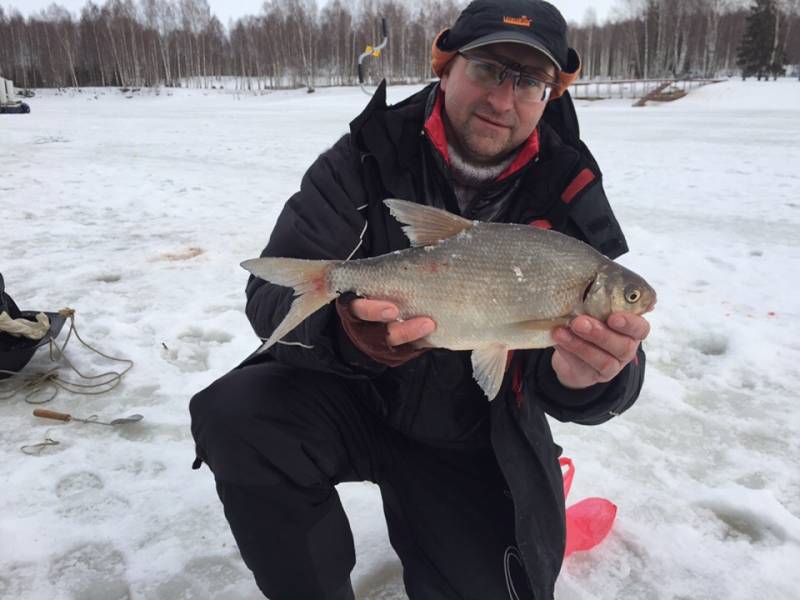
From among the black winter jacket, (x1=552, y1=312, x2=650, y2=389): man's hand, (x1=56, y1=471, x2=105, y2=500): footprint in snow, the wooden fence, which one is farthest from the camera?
the wooden fence

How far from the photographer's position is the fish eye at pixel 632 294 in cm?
160

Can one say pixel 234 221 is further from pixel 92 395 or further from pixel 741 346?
pixel 741 346

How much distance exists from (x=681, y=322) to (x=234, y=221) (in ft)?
15.8

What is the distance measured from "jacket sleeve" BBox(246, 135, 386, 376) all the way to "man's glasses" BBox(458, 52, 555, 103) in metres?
0.52

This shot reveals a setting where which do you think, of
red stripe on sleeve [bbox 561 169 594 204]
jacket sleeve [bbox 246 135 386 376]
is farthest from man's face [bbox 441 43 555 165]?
jacket sleeve [bbox 246 135 386 376]

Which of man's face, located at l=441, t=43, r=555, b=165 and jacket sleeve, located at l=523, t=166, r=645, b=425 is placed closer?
jacket sleeve, located at l=523, t=166, r=645, b=425

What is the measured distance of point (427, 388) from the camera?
6.68 feet

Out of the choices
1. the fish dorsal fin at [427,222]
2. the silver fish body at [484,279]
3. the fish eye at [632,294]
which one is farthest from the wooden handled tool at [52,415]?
the fish eye at [632,294]

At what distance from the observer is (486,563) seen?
1895 mm

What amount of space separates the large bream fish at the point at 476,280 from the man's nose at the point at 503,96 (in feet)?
1.84

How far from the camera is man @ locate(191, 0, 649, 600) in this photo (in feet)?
5.81

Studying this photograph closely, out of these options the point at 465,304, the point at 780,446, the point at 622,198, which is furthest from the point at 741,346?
the point at 622,198

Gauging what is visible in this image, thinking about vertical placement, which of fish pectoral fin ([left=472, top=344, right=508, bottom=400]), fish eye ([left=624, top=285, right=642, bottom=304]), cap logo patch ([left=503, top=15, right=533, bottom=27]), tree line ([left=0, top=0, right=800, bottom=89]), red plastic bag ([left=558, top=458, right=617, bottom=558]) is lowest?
red plastic bag ([left=558, top=458, right=617, bottom=558])

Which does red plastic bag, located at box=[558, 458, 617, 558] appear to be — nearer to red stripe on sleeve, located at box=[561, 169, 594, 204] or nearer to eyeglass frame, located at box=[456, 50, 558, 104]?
red stripe on sleeve, located at box=[561, 169, 594, 204]
